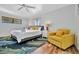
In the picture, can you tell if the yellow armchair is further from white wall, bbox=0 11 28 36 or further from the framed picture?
the framed picture

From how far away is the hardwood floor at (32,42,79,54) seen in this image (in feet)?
8.49

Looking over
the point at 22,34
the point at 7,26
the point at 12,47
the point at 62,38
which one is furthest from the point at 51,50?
the point at 7,26

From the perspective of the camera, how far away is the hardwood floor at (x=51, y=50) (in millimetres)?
2588

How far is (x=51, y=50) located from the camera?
8.59ft

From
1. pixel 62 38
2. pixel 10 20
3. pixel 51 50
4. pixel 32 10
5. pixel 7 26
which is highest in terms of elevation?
pixel 32 10

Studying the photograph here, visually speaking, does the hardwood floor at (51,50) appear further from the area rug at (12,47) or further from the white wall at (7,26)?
the white wall at (7,26)

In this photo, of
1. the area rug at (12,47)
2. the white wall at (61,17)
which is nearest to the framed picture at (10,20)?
the area rug at (12,47)

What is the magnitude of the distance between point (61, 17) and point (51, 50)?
784mm

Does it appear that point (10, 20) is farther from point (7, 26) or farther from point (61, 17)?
point (61, 17)

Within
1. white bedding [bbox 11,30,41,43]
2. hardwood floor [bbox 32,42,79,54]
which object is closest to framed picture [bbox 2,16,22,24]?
white bedding [bbox 11,30,41,43]

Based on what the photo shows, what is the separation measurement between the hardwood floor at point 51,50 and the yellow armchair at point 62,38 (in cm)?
8

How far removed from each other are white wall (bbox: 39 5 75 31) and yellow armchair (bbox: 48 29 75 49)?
4.8 inches
